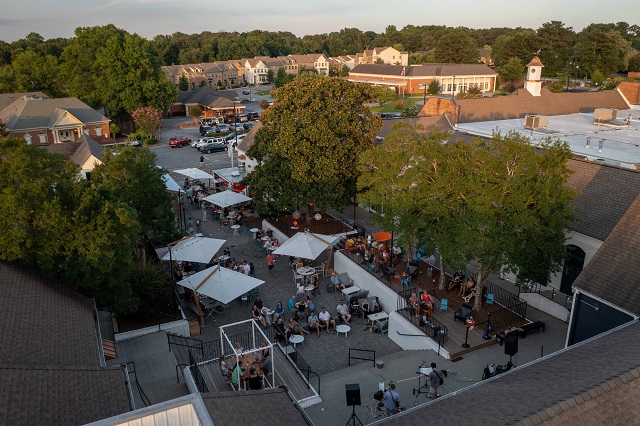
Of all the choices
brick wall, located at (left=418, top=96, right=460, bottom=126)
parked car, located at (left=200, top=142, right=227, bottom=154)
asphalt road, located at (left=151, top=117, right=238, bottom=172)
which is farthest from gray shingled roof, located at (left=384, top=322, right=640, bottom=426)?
parked car, located at (left=200, top=142, right=227, bottom=154)

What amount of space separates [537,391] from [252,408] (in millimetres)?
5373

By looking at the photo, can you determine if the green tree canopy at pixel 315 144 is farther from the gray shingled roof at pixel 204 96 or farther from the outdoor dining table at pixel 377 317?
the gray shingled roof at pixel 204 96

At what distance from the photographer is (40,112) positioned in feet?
188

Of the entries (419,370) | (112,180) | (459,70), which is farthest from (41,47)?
(419,370)

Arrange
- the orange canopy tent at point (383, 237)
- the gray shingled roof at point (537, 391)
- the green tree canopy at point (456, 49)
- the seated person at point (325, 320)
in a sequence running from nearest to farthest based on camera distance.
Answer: the gray shingled roof at point (537, 391), the seated person at point (325, 320), the orange canopy tent at point (383, 237), the green tree canopy at point (456, 49)

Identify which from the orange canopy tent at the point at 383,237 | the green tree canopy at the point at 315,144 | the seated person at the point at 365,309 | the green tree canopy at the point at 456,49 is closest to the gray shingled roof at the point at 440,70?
the green tree canopy at the point at 456,49

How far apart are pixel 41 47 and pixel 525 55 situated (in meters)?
103

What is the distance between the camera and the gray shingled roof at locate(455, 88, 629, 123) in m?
45.6

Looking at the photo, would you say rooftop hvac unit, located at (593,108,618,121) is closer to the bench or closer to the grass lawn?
the bench

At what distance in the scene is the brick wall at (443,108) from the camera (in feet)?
146

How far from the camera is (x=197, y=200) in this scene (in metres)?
36.2

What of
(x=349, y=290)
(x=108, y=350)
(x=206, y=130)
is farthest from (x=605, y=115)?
(x=206, y=130)

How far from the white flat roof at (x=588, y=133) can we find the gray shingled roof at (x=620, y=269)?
13.1m

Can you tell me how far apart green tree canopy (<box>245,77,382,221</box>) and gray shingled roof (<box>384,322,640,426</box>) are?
16.8m
